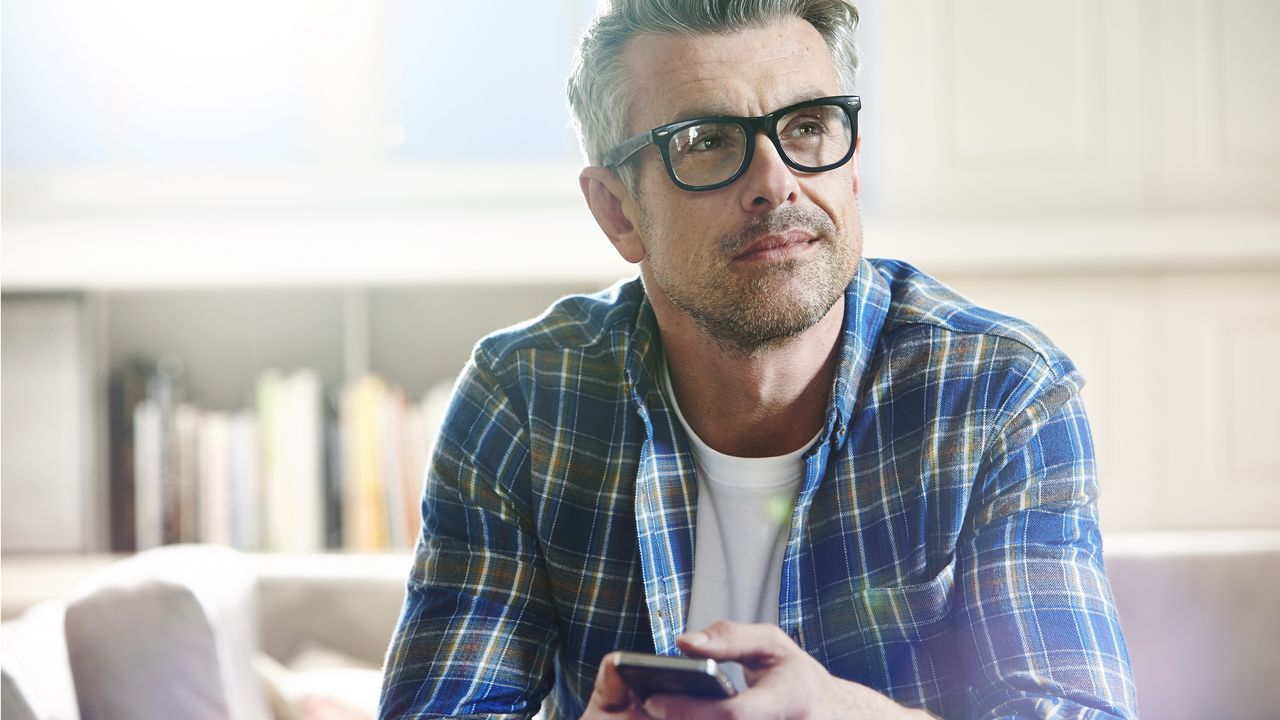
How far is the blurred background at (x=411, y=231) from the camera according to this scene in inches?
84.3

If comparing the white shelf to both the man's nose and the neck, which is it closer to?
the neck

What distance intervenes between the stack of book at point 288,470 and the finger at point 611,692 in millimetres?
1396

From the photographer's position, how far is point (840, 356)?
124 centimetres

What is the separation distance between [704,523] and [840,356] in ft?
0.81

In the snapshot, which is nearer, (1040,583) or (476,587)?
(1040,583)

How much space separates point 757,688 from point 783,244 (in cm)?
48

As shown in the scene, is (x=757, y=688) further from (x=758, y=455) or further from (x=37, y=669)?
(x=37, y=669)

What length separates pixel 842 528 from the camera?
46.2 inches

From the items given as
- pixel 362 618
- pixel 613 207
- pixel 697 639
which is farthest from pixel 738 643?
pixel 362 618

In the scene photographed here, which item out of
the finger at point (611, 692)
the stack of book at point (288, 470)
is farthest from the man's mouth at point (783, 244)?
the stack of book at point (288, 470)

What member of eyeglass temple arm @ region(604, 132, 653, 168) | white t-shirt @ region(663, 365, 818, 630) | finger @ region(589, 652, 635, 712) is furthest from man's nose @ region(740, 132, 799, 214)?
finger @ region(589, 652, 635, 712)

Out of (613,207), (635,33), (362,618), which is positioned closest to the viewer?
(635,33)

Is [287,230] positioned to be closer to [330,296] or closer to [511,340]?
[330,296]

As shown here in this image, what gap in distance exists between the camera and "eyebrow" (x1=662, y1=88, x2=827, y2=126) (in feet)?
3.84
